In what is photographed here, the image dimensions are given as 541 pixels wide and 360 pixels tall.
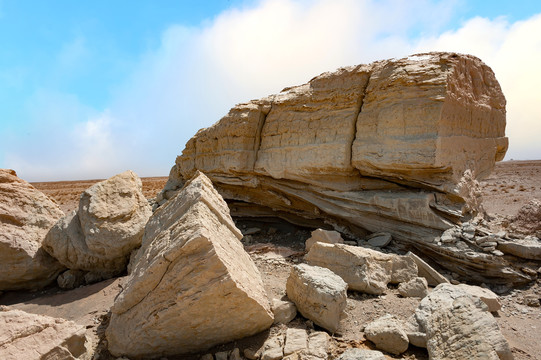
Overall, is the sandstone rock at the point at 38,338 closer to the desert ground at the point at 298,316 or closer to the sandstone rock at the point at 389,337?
the desert ground at the point at 298,316

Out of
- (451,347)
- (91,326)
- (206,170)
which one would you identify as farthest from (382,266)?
(206,170)

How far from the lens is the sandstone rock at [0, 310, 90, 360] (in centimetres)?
331

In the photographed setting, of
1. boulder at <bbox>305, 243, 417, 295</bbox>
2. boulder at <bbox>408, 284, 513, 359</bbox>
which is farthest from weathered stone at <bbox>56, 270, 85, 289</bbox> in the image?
boulder at <bbox>408, 284, 513, 359</bbox>

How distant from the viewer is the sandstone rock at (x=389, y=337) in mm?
3574

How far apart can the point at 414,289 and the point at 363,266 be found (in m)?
0.86

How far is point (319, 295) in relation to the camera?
4004 millimetres

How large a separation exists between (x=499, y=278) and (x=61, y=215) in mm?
10184

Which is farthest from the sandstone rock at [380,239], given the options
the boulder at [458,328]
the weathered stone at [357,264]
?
the boulder at [458,328]

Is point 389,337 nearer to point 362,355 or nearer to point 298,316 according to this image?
point 362,355

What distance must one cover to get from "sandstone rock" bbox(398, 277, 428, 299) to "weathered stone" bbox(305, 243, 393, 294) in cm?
27

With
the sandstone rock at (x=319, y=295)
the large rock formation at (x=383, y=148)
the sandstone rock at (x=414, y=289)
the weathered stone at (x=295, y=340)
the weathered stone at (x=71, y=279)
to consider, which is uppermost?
the large rock formation at (x=383, y=148)

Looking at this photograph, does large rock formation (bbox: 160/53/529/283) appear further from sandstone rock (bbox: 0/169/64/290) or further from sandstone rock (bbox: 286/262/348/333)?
sandstone rock (bbox: 0/169/64/290)

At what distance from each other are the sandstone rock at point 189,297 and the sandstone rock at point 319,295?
57cm

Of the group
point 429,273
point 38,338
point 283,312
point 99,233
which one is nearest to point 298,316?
point 283,312
